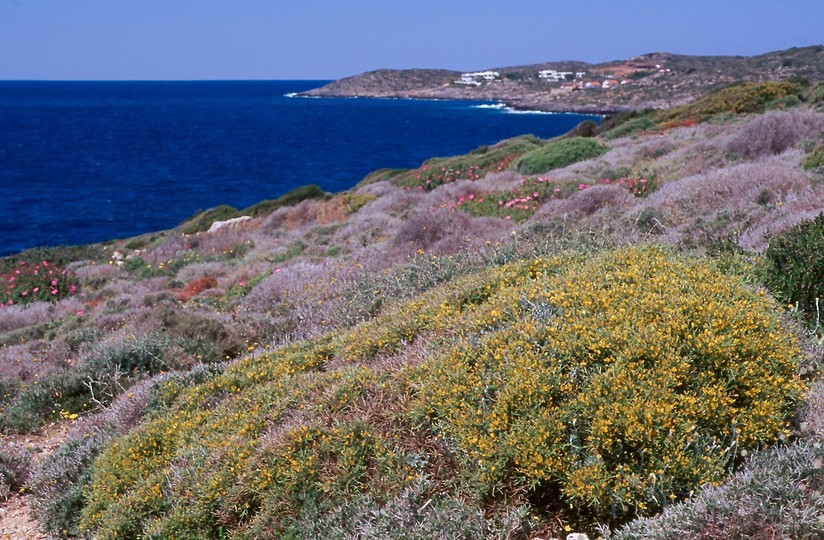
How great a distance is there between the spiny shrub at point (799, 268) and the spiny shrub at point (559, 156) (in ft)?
57.3

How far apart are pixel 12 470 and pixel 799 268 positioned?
7.90m

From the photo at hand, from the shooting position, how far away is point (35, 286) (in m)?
18.5

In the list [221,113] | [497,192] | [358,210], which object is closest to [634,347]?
[497,192]


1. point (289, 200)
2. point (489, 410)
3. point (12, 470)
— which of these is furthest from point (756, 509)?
point (289, 200)

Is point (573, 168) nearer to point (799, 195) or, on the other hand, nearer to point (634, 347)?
point (799, 195)

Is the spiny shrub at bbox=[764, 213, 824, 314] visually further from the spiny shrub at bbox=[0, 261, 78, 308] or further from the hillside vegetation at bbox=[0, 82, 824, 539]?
the spiny shrub at bbox=[0, 261, 78, 308]

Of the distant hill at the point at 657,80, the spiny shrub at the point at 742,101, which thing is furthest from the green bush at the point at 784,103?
the distant hill at the point at 657,80

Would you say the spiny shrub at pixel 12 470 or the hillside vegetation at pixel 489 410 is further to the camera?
the spiny shrub at pixel 12 470

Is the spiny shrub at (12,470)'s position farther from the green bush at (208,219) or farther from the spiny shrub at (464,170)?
the green bush at (208,219)

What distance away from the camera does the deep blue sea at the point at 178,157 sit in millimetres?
47688

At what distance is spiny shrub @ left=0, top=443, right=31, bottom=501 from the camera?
6461 mm

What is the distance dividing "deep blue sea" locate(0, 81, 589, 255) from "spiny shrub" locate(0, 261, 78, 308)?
70.2 ft

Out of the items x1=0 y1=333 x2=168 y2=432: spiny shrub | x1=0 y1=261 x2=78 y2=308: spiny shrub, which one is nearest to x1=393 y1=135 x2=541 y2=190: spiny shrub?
x1=0 y1=261 x2=78 y2=308: spiny shrub

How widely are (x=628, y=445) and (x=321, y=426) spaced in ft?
6.81
